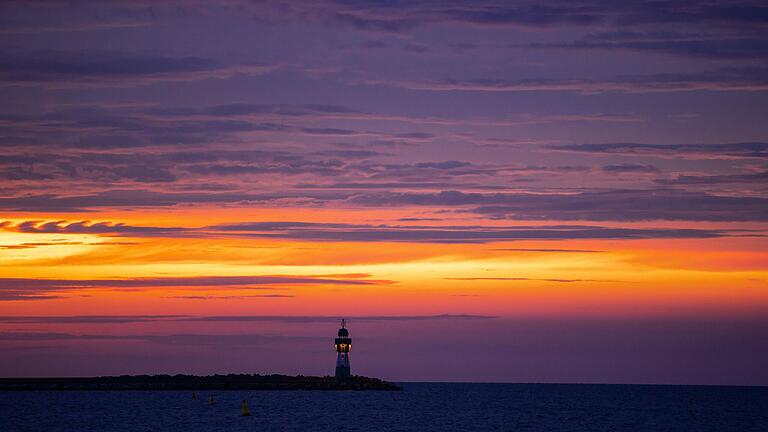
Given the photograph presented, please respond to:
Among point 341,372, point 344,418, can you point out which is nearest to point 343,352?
point 341,372

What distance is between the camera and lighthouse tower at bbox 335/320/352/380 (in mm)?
143625

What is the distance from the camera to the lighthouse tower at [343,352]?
471ft

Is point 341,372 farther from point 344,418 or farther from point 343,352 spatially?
point 344,418

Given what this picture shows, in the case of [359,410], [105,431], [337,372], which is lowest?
[105,431]

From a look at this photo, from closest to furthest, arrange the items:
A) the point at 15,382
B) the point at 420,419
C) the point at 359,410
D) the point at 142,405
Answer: the point at 420,419 → the point at 359,410 → the point at 142,405 → the point at 15,382

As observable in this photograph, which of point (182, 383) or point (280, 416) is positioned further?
point (182, 383)

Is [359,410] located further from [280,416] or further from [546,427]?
[546,427]

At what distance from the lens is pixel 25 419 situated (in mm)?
97062

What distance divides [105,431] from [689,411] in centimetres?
7654

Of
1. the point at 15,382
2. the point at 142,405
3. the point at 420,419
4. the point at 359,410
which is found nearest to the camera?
the point at 420,419

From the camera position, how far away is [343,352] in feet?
481

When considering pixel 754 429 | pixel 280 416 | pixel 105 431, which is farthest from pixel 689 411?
pixel 105 431

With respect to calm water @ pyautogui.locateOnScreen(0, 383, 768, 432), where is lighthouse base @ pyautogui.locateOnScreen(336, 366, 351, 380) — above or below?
above

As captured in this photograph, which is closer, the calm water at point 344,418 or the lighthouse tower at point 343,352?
the calm water at point 344,418
